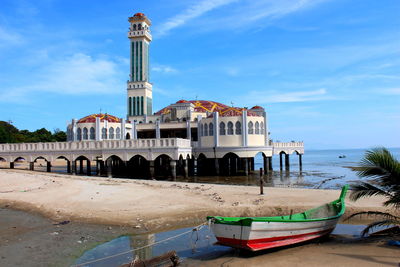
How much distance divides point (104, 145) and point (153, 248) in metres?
26.2

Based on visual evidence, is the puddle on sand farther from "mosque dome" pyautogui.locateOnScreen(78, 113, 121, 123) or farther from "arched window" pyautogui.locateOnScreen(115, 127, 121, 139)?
"mosque dome" pyautogui.locateOnScreen(78, 113, 121, 123)

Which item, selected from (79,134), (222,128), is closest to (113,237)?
(222,128)

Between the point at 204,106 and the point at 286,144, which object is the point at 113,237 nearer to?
the point at 286,144

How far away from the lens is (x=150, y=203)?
18359 mm

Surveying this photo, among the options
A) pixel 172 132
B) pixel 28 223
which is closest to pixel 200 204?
pixel 28 223

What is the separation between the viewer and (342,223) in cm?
1644

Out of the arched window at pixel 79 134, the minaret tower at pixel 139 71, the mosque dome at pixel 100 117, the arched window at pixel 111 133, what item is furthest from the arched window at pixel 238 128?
the minaret tower at pixel 139 71

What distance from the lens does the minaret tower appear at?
60.9 m

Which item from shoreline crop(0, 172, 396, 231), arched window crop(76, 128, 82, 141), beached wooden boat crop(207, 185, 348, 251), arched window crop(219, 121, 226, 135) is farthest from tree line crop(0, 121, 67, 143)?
beached wooden boat crop(207, 185, 348, 251)

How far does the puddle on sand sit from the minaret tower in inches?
1896

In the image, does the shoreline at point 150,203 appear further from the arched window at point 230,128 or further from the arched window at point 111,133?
the arched window at point 111,133

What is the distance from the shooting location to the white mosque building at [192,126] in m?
42.0

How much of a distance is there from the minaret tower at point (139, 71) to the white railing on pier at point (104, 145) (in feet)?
74.3

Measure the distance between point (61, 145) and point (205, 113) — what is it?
22171mm
